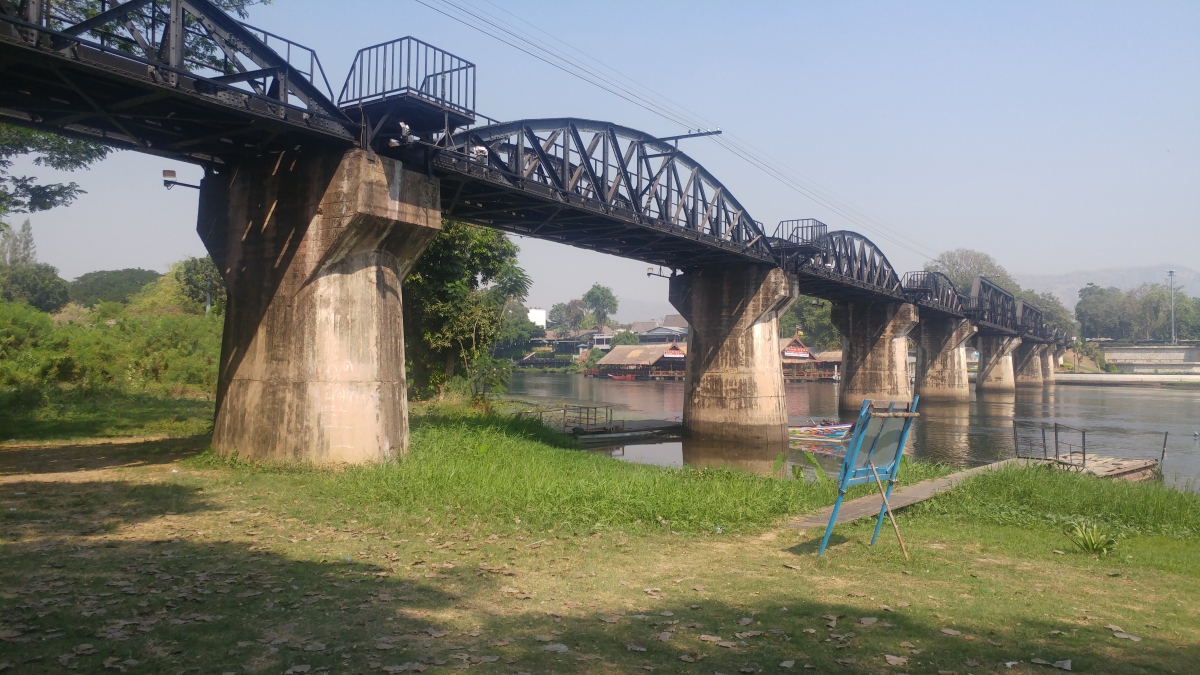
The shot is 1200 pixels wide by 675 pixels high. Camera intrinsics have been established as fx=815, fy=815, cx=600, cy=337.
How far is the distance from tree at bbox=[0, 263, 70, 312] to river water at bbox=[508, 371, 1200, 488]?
2352 inches

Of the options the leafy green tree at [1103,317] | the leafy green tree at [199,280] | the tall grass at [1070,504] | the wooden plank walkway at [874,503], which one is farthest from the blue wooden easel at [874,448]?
the leafy green tree at [1103,317]

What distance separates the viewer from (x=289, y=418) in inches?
738

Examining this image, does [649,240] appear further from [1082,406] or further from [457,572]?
[1082,406]

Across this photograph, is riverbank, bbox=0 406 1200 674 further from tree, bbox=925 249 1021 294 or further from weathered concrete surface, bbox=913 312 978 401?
tree, bbox=925 249 1021 294

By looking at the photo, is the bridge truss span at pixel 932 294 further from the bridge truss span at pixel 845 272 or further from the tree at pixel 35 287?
the tree at pixel 35 287

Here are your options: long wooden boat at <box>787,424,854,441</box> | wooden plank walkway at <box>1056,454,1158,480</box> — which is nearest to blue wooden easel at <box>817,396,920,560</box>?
wooden plank walkway at <box>1056,454,1158,480</box>

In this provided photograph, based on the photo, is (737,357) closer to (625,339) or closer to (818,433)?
(818,433)

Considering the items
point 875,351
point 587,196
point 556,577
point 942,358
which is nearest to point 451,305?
point 587,196

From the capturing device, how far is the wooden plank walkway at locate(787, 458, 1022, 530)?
13594 millimetres

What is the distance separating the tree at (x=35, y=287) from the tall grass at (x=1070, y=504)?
110 m

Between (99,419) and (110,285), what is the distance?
366 ft

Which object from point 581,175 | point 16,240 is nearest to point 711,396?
point 581,175

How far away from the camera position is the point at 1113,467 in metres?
26.3

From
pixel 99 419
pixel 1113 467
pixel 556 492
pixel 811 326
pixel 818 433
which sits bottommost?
pixel 818 433
